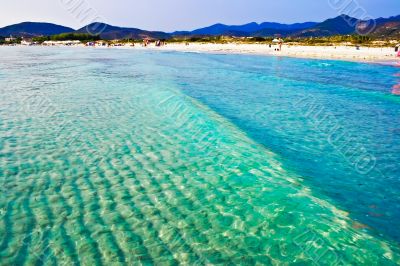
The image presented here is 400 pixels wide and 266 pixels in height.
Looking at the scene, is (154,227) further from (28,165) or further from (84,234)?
(28,165)

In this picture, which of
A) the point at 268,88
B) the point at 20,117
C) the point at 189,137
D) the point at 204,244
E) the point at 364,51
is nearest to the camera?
the point at 204,244

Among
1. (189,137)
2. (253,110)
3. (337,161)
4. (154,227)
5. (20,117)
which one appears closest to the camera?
(154,227)

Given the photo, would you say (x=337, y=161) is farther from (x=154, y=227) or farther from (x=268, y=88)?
(x=268, y=88)

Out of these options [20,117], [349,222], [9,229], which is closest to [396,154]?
[349,222]

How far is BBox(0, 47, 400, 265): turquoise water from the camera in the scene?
635 cm

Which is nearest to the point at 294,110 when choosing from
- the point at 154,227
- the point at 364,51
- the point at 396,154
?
the point at 396,154

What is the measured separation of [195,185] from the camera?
29.8 ft

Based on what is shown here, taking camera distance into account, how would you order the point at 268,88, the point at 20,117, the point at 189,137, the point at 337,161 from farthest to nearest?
the point at 268,88, the point at 20,117, the point at 189,137, the point at 337,161

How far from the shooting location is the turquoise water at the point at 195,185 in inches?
250

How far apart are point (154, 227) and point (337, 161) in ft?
23.5

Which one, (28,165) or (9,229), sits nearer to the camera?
(9,229)

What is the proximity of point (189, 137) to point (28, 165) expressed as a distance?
19.5 feet

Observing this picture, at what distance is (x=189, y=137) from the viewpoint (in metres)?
13.3

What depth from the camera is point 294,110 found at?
19094 millimetres
